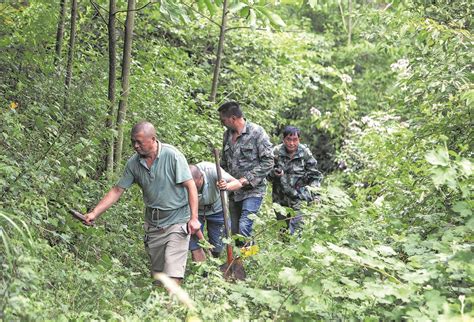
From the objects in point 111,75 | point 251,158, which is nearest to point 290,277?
point 251,158

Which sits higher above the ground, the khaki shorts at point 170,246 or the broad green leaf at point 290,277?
the broad green leaf at point 290,277

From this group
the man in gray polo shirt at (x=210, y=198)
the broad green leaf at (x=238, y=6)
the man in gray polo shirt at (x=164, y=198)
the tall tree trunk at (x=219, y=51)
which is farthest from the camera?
the tall tree trunk at (x=219, y=51)

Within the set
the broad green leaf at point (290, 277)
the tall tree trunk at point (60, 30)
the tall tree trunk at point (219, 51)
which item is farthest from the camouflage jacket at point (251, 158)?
the broad green leaf at point (290, 277)

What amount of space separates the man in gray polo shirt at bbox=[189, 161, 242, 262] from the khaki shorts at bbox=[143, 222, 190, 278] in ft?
2.64

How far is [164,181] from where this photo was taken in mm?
7129

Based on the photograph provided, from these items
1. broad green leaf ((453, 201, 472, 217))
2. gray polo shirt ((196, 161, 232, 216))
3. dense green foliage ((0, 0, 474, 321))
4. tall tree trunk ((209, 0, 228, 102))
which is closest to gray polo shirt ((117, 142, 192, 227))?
Answer: dense green foliage ((0, 0, 474, 321))

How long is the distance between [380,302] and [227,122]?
372cm

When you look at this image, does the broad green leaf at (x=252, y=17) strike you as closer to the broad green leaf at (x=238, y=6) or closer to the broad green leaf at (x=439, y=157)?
the broad green leaf at (x=238, y=6)

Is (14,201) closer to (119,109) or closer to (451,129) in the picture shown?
(119,109)

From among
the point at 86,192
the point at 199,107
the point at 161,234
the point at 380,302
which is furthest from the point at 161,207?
the point at 199,107

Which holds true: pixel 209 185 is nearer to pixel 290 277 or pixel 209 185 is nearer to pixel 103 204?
pixel 103 204

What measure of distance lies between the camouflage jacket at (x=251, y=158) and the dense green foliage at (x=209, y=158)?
858 mm

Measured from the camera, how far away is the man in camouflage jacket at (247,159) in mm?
8602

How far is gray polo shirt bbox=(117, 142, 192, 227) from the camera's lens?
7.10 meters
